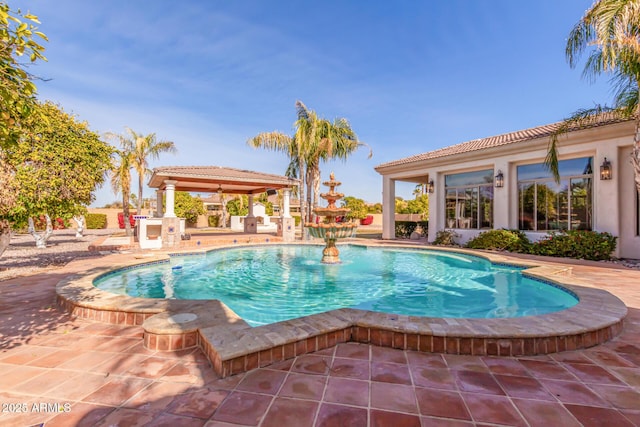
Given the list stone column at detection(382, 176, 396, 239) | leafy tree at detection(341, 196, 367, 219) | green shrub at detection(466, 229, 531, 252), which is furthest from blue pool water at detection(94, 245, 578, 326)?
leafy tree at detection(341, 196, 367, 219)

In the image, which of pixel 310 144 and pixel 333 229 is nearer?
pixel 333 229

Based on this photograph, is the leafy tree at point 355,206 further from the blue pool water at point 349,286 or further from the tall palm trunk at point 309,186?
the blue pool water at point 349,286

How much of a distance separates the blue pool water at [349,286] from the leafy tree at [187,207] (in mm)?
21854

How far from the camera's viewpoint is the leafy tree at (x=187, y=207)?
3116 cm

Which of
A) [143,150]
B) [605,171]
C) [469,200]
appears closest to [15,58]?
[605,171]

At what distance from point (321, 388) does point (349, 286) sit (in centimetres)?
506

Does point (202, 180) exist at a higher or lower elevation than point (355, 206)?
higher

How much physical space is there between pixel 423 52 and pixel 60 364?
56.4 ft

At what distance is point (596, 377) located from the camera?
113 inches

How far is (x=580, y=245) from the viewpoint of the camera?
10.1m

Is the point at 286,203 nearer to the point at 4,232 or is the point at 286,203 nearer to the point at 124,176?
the point at 124,176

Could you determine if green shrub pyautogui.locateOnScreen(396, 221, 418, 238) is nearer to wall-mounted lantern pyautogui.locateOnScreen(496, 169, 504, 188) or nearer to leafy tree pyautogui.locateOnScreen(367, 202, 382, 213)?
wall-mounted lantern pyautogui.locateOnScreen(496, 169, 504, 188)

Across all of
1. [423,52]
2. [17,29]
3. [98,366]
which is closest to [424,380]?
[98,366]

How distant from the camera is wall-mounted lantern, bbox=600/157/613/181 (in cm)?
1025
